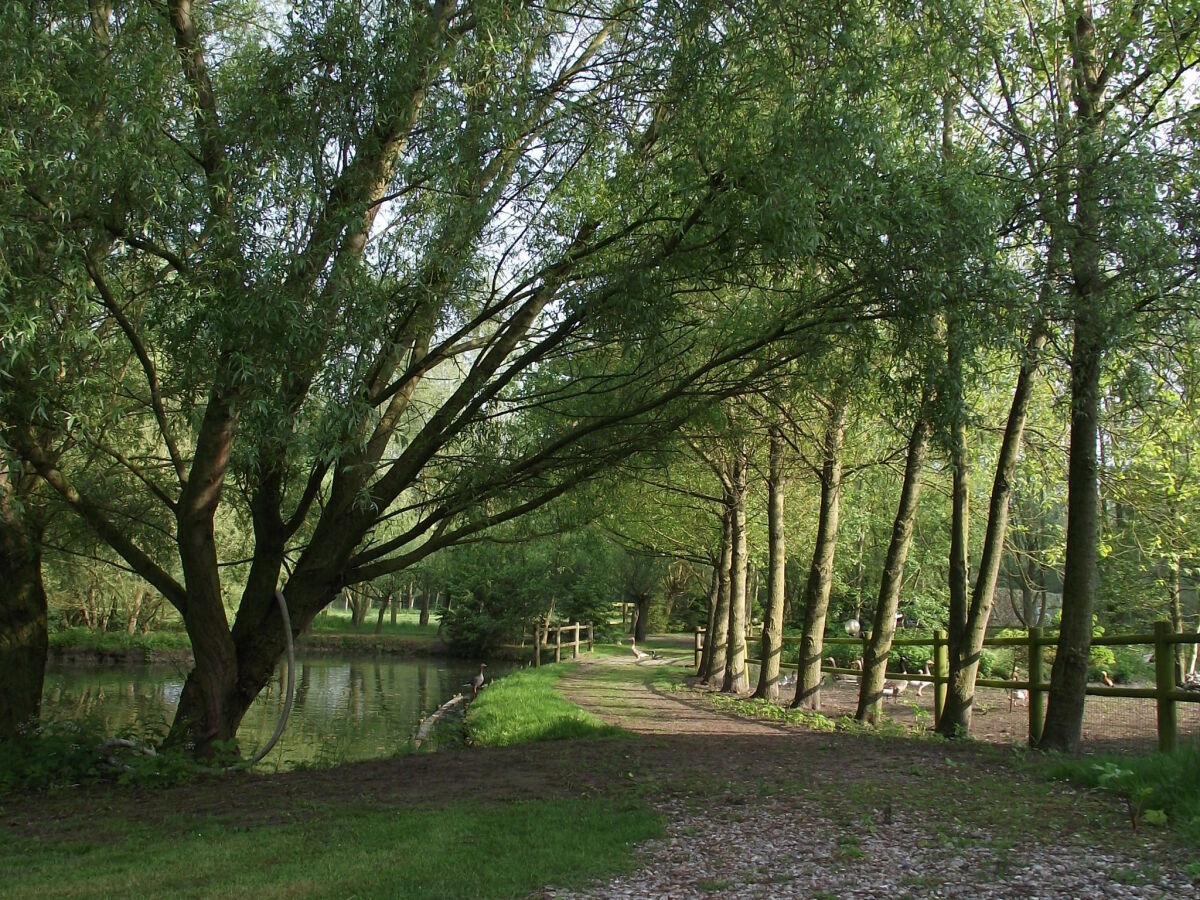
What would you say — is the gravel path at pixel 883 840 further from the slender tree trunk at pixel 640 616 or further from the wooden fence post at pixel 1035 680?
the slender tree trunk at pixel 640 616

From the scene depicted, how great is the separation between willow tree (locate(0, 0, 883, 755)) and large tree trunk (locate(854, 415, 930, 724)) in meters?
3.09

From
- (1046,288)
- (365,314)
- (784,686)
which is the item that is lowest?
(784,686)

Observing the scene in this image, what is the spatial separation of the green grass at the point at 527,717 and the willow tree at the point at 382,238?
147 inches

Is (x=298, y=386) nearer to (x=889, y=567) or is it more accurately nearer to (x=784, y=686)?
(x=889, y=567)

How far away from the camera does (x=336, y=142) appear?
7086 mm

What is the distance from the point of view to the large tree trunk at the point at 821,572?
12.5 m

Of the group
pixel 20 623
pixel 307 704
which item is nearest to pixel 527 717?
pixel 20 623

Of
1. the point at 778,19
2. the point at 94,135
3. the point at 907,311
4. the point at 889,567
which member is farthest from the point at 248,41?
the point at 889,567

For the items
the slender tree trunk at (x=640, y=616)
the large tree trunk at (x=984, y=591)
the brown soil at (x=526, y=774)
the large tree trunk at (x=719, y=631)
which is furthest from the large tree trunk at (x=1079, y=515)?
the slender tree trunk at (x=640, y=616)

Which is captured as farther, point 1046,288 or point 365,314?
point 1046,288

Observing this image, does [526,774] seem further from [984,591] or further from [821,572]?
[821,572]

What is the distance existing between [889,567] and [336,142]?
26.2 ft

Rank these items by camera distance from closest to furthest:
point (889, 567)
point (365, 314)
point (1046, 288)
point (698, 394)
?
point (365, 314), point (1046, 288), point (698, 394), point (889, 567)

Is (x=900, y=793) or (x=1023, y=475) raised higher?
(x=1023, y=475)
